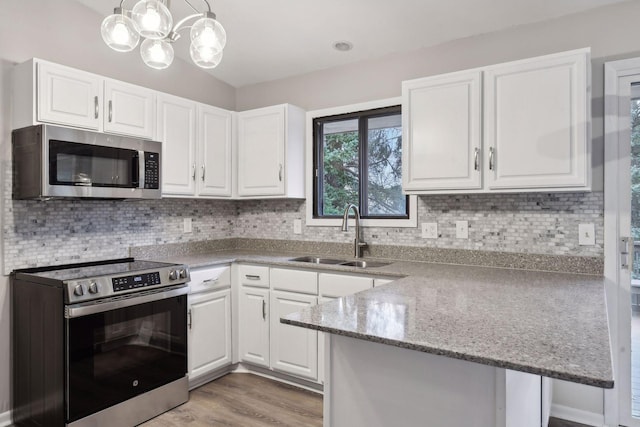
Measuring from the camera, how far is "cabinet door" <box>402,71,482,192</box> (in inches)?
95.4

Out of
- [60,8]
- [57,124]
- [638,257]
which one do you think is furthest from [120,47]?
[638,257]

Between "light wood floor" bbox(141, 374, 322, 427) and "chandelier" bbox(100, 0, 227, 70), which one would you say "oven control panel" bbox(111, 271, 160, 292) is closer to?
"light wood floor" bbox(141, 374, 322, 427)

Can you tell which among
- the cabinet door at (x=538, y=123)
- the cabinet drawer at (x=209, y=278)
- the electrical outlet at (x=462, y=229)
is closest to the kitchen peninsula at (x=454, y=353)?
the cabinet door at (x=538, y=123)

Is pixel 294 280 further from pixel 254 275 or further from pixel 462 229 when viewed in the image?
pixel 462 229

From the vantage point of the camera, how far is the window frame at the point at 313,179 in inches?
120

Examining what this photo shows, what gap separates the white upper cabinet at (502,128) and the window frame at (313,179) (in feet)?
1.39

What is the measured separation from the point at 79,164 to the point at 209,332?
1398 millimetres

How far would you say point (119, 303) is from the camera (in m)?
2.31

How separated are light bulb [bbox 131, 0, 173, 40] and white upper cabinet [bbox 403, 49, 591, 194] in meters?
1.61

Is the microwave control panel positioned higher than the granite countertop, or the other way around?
the microwave control panel

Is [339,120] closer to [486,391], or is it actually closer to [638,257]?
[638,257]

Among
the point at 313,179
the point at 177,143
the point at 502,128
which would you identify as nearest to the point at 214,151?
the point at 177,143

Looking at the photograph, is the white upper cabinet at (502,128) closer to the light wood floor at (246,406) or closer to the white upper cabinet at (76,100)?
the light wood floor at (246,406)

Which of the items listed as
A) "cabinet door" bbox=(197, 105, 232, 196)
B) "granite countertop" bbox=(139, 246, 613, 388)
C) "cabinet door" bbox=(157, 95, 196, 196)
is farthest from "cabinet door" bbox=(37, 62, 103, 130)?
"granite countertop" bbox=(139, 246, 613, 388)
